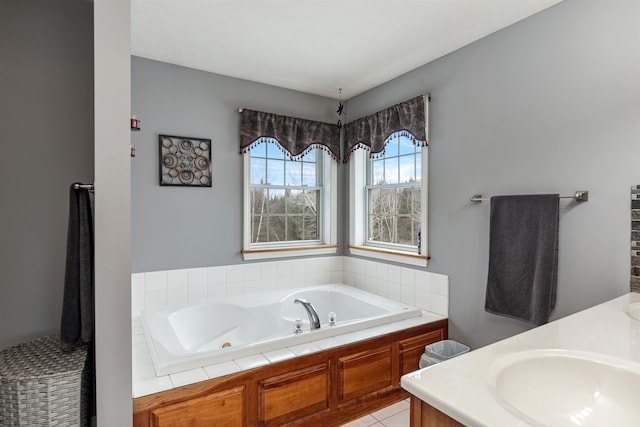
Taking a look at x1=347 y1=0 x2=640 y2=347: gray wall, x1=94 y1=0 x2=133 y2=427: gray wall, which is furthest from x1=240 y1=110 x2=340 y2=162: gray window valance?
x1=94 y1=0 x2=133 y2=427: gray wall

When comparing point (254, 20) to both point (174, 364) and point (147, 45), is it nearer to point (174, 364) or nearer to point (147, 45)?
point (147, 45)

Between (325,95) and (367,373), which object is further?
(325,95)

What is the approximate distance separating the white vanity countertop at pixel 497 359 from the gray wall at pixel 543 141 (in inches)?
24.4

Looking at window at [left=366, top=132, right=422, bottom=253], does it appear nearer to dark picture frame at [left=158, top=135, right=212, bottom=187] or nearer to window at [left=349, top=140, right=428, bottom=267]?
window at [left=349, top=140, right=428, bottom=267]

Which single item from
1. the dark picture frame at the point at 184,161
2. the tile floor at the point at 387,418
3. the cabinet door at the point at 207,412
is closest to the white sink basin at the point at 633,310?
the tile floor at the point at 387,418

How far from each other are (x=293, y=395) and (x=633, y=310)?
5.60ft

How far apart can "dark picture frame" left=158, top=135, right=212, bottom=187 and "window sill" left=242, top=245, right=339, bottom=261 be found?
74 centimetres

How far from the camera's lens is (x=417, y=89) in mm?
2994

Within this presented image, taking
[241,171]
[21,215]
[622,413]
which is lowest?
[622,413]

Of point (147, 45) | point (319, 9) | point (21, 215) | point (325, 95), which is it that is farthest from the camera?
point (325, 95)

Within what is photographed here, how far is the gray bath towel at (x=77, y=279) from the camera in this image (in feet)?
5.10

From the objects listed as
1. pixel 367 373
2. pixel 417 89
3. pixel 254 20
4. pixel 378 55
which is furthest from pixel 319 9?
pixel 367 373

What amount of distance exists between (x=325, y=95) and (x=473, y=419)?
3.43 meters

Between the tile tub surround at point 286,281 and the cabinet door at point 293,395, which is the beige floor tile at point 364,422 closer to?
the cabinet door at point 293,395
